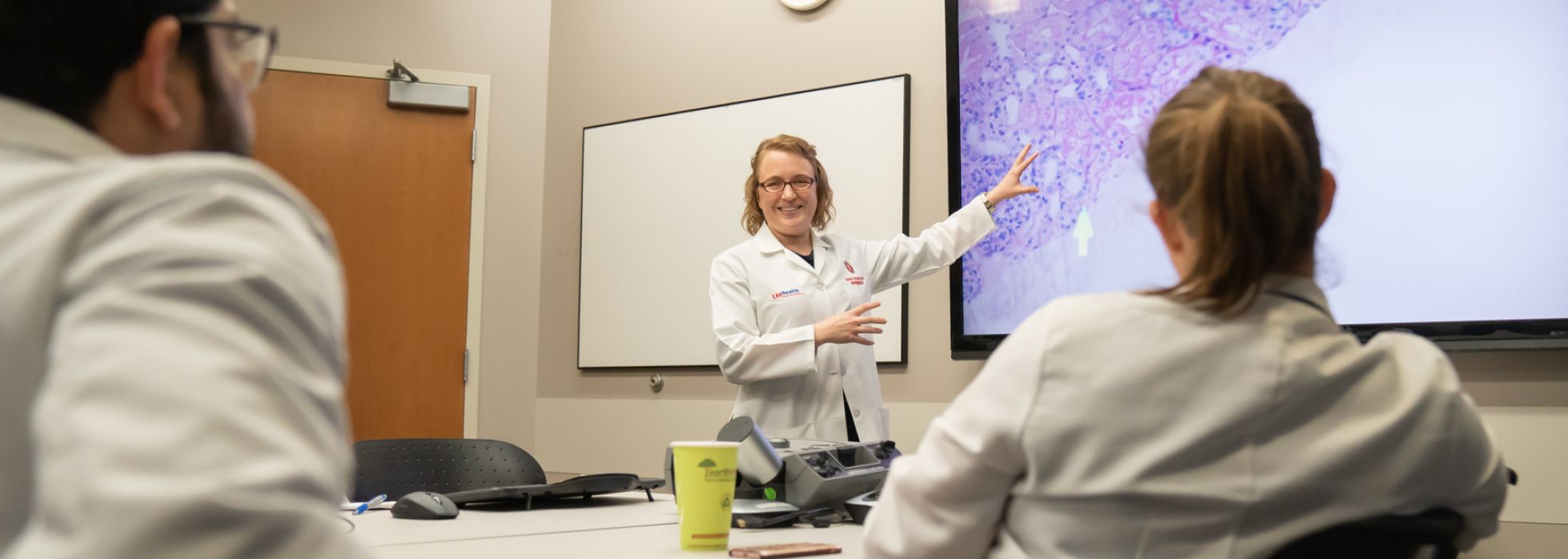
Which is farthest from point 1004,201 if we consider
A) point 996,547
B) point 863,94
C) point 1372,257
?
point 996,547

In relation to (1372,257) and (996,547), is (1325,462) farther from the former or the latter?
(1372,257)

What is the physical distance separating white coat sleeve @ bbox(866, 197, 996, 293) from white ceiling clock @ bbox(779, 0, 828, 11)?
41.7 inches

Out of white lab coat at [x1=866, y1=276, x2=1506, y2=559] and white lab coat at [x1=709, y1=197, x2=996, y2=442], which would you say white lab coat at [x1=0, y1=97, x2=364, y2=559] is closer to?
white lab coat at [x1=866, y1=276, x2=1506, y2=559]

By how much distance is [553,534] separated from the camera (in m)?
1.44

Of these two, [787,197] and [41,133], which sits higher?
[787,197]

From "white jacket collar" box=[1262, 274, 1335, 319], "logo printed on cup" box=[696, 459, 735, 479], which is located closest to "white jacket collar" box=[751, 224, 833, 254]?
"logo printed on cup" box=[696, 459, 735, 479]

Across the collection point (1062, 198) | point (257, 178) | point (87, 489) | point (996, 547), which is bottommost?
point (996, 547)

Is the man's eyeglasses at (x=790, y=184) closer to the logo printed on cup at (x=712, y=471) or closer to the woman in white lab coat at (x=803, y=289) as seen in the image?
the woman in white lab coat at (x=803, y=289)

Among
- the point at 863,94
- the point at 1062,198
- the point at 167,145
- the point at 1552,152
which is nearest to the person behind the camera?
the point at 167,145

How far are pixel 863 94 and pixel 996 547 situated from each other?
2.63 meters

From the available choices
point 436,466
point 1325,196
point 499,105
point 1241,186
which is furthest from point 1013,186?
point 499,105

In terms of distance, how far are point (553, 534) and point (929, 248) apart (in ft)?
5.46

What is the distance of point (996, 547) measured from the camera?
3.19 feet

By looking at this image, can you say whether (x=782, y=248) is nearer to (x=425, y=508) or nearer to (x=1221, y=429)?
(x=425, y=508)
